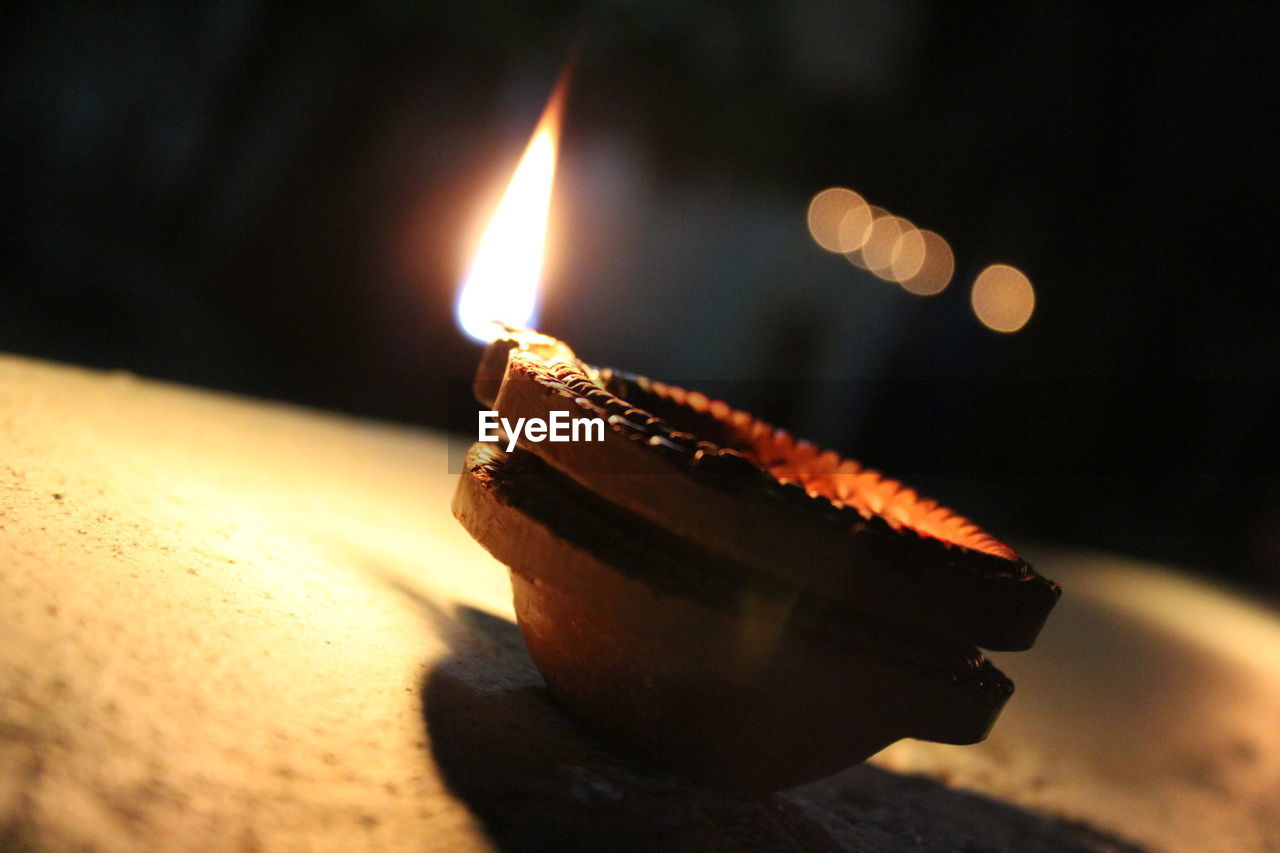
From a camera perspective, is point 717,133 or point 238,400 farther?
point 717,133

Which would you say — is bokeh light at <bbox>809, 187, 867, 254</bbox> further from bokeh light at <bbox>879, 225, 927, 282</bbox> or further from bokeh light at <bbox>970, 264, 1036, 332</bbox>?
bokeh light at <bbox>970, 264, 1036, 332</bbox>

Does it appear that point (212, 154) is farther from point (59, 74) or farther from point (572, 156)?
point (572, 156)

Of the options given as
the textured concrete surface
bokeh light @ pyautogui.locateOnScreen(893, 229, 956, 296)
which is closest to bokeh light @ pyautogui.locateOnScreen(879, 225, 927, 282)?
bokeh light @ pyautogui.locateOnScreen(893, 229, 956, 296)

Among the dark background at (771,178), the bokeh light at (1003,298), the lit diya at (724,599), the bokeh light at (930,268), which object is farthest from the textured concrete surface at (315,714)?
the bokeh light at (930,268)

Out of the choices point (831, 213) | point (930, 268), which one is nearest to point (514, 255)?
point (930, 268)

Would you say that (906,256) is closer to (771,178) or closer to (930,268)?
(930,268)

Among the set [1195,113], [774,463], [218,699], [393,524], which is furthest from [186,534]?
[1195,113]

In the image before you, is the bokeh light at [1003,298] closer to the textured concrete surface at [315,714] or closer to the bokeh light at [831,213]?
the bokeh light at [831,213]
